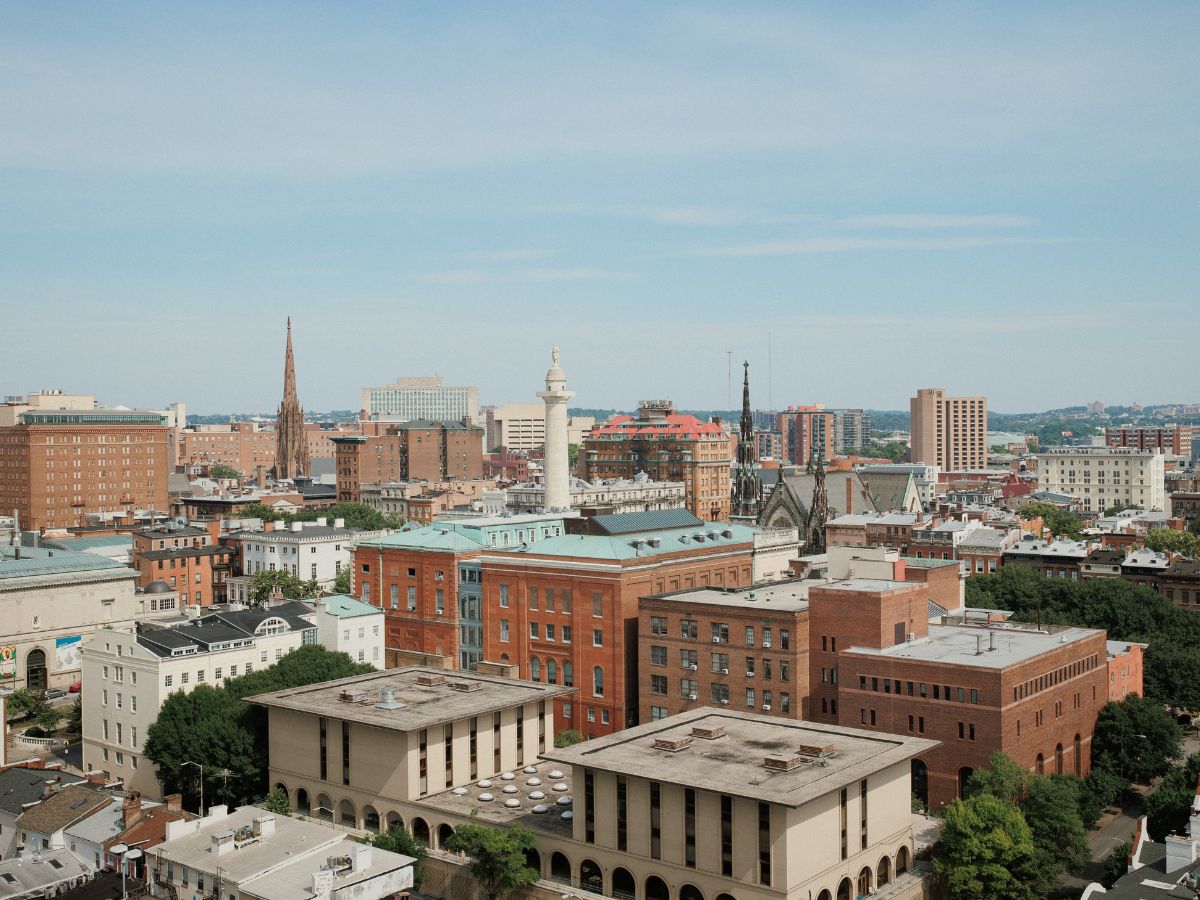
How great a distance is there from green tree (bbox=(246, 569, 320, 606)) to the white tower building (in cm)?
3555

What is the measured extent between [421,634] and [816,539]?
245 feet

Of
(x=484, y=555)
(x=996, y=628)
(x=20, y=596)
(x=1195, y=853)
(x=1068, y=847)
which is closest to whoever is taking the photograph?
(x=1195, y=853)

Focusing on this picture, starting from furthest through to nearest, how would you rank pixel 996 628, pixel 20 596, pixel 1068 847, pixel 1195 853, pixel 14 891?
pixel 20 596, pixel 996 628, pixel 1068 847, pixel 14 891, pixel 1195 853

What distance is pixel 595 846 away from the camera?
78.7m

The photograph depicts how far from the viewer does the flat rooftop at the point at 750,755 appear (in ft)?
239

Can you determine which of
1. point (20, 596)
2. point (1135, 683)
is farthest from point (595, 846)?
point (20, 596)

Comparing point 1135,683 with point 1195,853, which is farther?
point 1135,683

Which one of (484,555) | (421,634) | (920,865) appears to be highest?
(484,555)

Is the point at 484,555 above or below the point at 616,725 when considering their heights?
above

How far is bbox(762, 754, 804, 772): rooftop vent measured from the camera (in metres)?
75.6

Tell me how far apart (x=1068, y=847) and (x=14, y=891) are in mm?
66943

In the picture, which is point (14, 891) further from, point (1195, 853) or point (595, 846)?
point (1195, 853)

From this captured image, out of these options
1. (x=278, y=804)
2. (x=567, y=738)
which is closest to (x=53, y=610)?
(x=278, y=804)

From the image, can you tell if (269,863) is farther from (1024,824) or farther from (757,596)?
(757,596)
